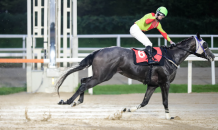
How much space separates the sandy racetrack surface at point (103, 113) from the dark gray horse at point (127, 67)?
1.01 feet

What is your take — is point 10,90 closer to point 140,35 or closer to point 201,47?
point 140,35

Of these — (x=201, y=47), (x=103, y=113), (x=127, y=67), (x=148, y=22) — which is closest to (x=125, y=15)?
(x=201, y=47)

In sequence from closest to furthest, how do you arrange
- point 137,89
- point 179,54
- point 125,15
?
point 179,54 < point 137,89 < point 125,15

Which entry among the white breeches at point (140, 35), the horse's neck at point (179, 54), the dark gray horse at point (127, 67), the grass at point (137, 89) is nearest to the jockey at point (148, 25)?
the white breeches at point (140, 35)

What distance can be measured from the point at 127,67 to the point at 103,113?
2.92ft

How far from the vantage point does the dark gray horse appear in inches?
Answer: 179

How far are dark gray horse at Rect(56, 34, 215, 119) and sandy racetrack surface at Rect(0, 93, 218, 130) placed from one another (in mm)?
308

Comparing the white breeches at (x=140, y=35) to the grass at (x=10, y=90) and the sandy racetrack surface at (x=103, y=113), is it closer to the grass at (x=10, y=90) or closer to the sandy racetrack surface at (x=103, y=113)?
the sandy racetrack surface at (x=103, y=113)

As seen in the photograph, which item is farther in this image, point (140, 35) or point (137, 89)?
point (137, 89)

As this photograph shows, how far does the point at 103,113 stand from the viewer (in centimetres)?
510

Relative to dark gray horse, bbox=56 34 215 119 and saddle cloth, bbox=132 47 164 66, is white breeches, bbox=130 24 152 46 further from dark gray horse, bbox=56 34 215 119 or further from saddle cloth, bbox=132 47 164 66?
dark gray horse, bbox=56 34 215 119

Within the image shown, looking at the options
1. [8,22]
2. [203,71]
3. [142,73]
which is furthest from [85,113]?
[8,22]

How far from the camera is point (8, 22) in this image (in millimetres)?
22844

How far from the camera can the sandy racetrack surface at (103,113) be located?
14.0 ft
